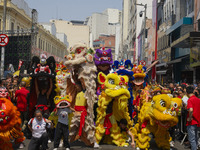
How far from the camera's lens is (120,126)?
7547 millimetres

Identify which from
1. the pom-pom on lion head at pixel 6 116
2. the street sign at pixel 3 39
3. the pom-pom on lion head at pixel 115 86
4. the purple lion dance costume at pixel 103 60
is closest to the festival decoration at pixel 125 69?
the purple lion dance costume at pixel 103 60

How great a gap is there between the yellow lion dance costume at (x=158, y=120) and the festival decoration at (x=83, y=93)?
131 cm

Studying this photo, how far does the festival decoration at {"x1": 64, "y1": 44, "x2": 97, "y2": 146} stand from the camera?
7.09 m

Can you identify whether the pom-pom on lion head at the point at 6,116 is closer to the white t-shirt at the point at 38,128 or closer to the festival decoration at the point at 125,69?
the white t-shirt at the point at 38,128

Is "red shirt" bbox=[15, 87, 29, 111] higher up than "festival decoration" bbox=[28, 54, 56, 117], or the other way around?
"festival decoration" bbox=[28, 54, 56, 117]

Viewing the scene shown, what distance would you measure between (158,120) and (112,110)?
1.46m

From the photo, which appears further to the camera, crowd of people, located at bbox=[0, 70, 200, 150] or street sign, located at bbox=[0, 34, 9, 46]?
street sign, located at bbox=[0, 34, 9, 46]

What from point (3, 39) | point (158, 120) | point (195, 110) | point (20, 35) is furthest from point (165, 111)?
point (20, 35)

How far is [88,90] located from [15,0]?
89.5 ft

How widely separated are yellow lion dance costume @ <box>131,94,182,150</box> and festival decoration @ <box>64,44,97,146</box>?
4.29 feet

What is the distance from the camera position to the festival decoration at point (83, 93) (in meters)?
7.09

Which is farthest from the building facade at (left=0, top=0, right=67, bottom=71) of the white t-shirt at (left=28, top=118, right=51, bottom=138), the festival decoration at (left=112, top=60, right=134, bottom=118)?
the white t-shirt at (left=28, top=118, right=51, bottom=138)

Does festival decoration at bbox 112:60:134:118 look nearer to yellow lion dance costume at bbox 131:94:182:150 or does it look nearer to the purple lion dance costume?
the purple lion dance costume

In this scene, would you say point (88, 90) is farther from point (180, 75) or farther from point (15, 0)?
point (15, 0)
